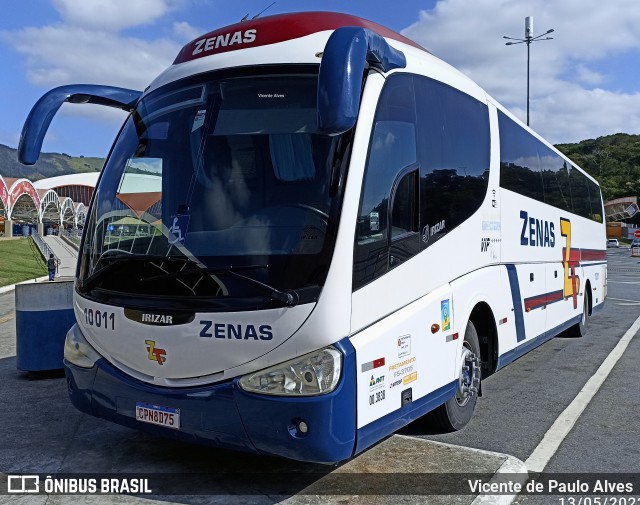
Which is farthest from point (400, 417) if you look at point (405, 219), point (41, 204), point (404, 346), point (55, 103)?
point (41, 204)

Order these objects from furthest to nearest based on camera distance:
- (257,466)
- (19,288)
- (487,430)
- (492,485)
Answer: (19,288)
(487,430)
(257,466)
(492,485)

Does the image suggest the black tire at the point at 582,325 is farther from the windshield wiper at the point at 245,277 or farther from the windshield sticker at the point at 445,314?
the windshield wiper at the point at 245,277

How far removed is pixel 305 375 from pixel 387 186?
4.49ft

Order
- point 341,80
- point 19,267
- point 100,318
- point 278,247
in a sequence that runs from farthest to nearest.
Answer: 1. point 19,267
2. point 100,318
3. point 278,247
4. point 341,80

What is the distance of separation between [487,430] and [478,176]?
2275 millimetres

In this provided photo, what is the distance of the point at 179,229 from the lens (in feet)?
13.5

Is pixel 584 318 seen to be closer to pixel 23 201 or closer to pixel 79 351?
pixel 79 351

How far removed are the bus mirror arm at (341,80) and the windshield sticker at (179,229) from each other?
1.23m

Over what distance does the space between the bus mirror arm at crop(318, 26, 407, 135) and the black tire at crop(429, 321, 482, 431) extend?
2706 millimetres

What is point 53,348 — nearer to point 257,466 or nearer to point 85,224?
point 85,224

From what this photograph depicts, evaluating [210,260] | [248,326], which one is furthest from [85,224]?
[248,326]

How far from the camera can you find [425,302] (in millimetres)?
4648

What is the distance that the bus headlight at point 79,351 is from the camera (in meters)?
4.55

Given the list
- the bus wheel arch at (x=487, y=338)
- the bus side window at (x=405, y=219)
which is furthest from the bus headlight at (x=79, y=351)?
the bus wheel arch at (x=487, y=338)
